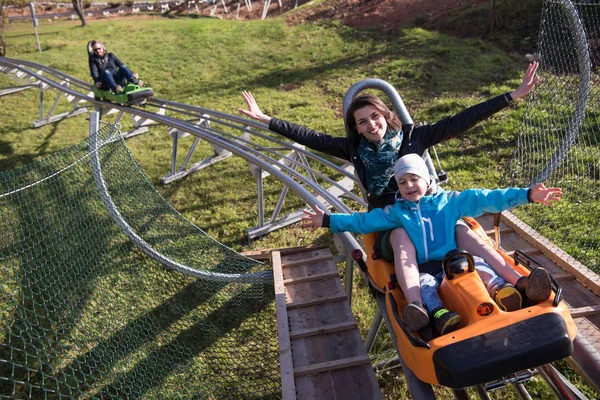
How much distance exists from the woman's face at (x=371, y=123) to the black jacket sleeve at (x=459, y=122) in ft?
0.85

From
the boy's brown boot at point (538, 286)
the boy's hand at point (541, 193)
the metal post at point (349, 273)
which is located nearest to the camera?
the boy's brown boot at point (538, 286)

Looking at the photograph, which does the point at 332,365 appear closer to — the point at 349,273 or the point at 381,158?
the point at 349,273

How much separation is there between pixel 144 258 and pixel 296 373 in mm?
2411

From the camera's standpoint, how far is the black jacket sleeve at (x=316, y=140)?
304cm

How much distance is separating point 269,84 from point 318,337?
708 centimetres

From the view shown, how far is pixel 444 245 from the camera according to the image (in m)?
2.31

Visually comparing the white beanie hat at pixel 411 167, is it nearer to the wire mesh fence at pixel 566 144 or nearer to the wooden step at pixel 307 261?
the wooden step at pixel 307 261

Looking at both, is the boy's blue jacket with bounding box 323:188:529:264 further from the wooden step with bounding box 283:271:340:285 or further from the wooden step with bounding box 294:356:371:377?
the wooden step with bounding box 283:271:340:285

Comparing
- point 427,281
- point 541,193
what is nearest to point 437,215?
point 427,281

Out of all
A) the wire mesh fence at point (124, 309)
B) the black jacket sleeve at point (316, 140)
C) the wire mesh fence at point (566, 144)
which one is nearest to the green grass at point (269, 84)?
the wire mesh fence at point (566, 144)

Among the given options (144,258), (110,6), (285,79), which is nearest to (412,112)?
(285,79)

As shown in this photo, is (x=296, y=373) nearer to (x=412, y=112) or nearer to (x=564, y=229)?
(x=564, y=229)

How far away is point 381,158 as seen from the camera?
2785 millimetres

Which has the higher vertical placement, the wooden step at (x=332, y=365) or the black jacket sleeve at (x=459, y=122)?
the black jacket sleeve at (x=459, y=122)
